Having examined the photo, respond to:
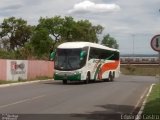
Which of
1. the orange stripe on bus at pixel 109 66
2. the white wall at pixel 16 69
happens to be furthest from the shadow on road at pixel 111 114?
the orange stripe on bus at pixel 109 66

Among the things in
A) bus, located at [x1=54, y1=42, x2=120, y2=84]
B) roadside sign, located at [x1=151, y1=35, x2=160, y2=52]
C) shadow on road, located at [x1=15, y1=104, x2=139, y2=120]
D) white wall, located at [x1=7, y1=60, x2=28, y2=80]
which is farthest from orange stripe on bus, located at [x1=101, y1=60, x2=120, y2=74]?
roadside sign, located at [x1=151, y1=35, x2=160, y2=52]

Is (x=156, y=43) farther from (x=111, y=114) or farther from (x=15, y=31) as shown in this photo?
(x=15, y=31)

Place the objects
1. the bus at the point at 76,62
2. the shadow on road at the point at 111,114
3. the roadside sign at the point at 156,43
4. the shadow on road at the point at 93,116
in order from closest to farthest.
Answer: the shadow on road at the point at 93,116
the shadow on road at the point at 111,114
the roadside sign at the point at 156,43
the bus at the point at 76,62

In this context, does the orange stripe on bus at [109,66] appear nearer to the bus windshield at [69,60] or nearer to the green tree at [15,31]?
the bus windshield at [69,60]

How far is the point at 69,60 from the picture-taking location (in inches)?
1480

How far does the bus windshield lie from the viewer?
37.7m

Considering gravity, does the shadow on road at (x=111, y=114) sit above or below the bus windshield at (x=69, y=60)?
below

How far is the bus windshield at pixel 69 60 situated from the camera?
37.7m

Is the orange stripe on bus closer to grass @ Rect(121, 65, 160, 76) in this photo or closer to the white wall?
the white wall

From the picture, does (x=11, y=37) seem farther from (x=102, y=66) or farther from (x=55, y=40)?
(x=102, y=66)

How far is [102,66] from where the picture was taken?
43.5m

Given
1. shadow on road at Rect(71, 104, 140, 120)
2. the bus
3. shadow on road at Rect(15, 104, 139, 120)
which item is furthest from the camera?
the bus

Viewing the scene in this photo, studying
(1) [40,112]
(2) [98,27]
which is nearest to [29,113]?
(1) [40,112]

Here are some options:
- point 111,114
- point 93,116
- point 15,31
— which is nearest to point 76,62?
point 111,114
